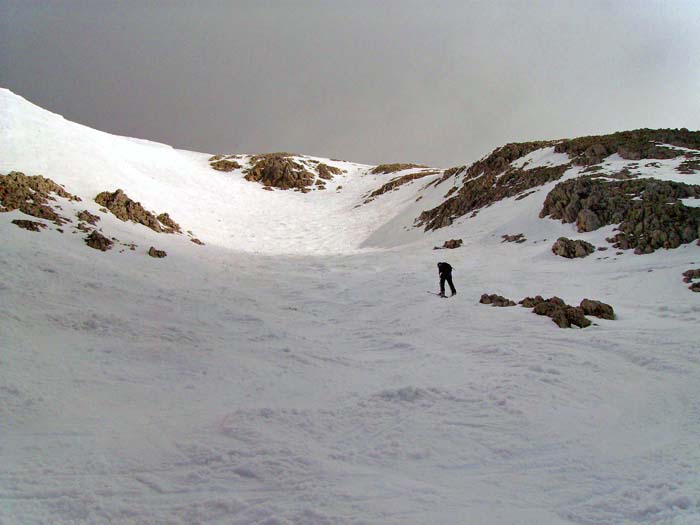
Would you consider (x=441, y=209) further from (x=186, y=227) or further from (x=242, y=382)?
(x=242, y=382)

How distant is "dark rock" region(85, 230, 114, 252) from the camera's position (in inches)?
610

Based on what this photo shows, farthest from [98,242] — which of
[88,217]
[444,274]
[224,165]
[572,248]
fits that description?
[224,165]

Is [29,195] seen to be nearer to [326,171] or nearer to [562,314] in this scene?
[562,314]

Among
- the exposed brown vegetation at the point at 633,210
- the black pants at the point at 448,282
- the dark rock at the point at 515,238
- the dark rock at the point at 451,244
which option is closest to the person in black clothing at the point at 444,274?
the black pants at the point at 448,282

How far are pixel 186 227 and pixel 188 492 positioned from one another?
89.8 ft

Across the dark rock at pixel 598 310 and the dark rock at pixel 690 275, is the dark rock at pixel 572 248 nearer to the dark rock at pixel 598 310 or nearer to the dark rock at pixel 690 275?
the dark rock at pixel 690 275

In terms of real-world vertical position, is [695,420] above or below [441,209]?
below

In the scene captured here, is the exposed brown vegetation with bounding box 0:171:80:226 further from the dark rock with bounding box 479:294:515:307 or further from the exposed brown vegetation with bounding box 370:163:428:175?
the exposed brown vegetation with bounding box 370:163:428:175

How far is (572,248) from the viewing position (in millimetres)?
17797

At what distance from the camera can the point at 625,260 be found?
15828 mm

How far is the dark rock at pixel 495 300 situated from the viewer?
12.8 metres

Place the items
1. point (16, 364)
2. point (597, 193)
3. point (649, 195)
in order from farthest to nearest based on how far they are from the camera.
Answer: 1. point (597, 193)
2. point (649, 195)
3. point (16, 364)

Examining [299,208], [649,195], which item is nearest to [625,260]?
[649,195]

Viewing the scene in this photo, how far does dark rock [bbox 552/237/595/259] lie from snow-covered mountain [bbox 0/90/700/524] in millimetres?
103
